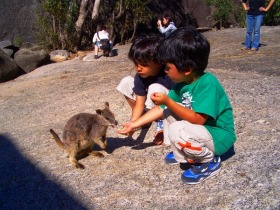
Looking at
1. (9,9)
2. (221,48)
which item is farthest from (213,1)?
(9,9)

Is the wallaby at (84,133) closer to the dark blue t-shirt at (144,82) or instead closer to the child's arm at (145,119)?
the child's arm at (145,119)

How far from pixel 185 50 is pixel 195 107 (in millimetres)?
458

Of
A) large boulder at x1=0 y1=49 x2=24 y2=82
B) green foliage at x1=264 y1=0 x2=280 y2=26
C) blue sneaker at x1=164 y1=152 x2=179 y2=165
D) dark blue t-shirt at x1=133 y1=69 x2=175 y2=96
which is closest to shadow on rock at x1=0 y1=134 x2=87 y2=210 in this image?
blue sneaker at x1=164 y1=152 x2=179 y2=165

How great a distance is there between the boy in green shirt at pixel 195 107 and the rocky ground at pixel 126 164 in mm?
238

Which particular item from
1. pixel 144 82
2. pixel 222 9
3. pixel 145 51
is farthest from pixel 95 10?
pixel 145 51

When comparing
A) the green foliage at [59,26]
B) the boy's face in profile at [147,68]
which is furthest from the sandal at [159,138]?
the green foliage at [59,26]

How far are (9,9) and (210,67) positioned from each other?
308 inches

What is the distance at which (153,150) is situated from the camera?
13.1 ft

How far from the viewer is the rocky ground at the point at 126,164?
9.87ft

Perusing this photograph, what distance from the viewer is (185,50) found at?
292 centimetres

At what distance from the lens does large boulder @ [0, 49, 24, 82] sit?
975cm

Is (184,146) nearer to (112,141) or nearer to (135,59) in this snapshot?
(135,59)

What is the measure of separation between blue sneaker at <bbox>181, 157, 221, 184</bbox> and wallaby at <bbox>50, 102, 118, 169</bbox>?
3.45 ft

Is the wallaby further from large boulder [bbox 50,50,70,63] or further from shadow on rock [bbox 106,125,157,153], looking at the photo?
large boulder [bbox 50,50,70,63]
